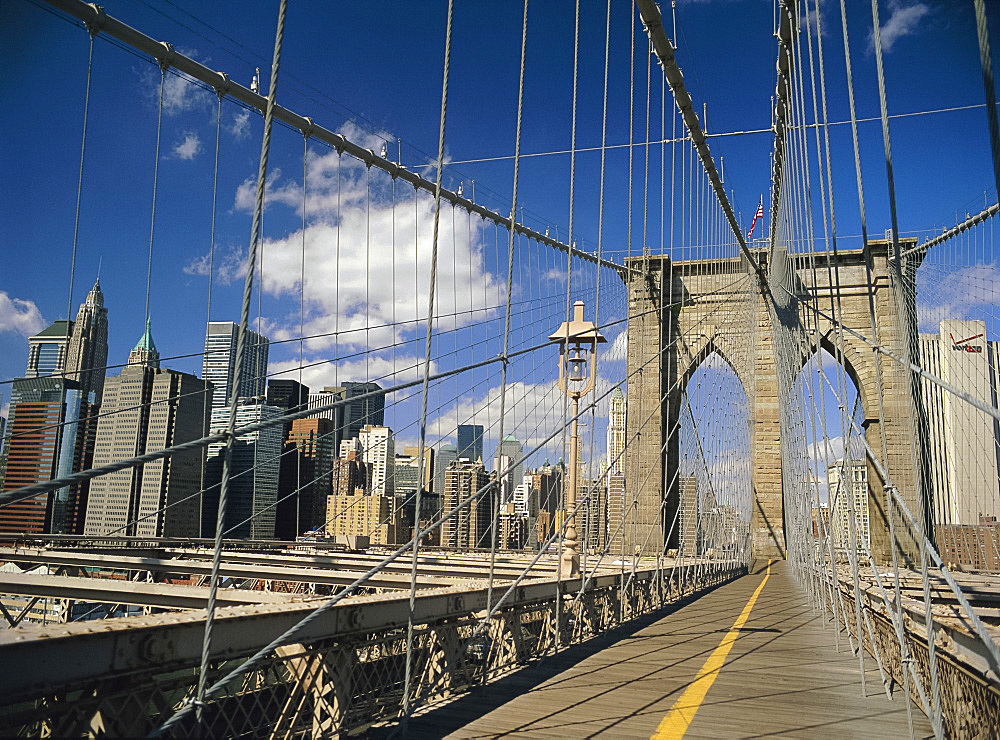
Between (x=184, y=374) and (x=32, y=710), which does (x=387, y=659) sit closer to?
(x=32, y=710)

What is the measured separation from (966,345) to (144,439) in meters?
18.8

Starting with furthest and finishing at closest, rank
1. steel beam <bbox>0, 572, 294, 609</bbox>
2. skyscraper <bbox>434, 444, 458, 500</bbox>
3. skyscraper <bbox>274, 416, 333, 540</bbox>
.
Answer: skyscraper <bbox>274, 416, 333, 540</bbox> → skyscraper <bbox>434, 444, 458, 500</bbox> → steel beam <bbox>0, 572, 294, 609</bbox>

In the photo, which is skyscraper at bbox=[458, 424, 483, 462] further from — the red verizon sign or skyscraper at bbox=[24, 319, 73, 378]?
the red verizon sign

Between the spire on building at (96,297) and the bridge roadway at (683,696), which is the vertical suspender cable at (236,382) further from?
the spire on building at (96,297)

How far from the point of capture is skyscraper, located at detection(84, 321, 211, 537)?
361 inches

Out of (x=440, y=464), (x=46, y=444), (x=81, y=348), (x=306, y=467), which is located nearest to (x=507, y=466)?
(x=81, y=348)

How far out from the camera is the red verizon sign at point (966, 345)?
18.6m

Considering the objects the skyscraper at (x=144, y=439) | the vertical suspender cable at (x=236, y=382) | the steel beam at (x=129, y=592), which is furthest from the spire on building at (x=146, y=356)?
the vertical suspender cable at (x=236, y=382)

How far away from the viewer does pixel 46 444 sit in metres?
9.18

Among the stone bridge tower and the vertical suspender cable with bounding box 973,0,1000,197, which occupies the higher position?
the stone bridge tower

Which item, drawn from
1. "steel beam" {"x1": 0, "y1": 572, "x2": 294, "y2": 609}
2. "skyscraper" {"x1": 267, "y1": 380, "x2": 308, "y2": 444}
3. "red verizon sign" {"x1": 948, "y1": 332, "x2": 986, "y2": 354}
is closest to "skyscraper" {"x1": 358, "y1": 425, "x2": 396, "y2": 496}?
"skyscraper" {"x1": 267, "y1": 380, "x2": 308, "y2": 444}

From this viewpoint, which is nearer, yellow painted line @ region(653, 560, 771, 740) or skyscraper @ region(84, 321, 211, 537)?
yellow painted line @ region(653, 560, 771, 740)

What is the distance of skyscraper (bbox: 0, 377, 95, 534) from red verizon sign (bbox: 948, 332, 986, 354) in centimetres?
1819

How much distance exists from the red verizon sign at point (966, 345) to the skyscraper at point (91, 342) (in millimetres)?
17820
